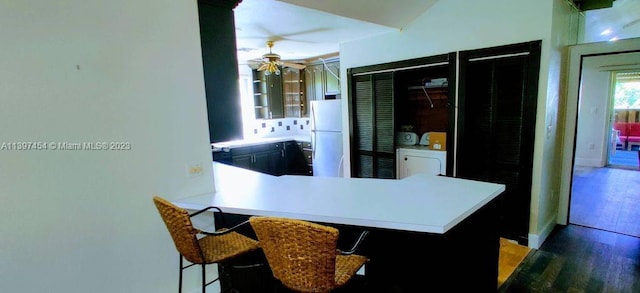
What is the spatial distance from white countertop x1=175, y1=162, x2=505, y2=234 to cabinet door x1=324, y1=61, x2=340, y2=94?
318 centimetres

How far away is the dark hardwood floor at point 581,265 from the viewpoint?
2.34 metres

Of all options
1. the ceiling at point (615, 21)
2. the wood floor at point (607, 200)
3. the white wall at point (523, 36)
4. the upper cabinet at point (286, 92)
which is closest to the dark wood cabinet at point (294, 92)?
the upper cabinet at point (286, 92)

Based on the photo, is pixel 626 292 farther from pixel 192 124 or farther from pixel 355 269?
pixel 192 124

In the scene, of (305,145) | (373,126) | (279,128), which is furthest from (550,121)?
(279,128)

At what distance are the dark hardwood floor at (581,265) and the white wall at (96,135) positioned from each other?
7.99 feet

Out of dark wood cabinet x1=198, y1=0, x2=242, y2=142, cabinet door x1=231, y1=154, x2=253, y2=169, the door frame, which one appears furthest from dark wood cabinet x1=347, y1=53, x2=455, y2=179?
dark wood cabinet x1=198, y1=0, x2=242, y2=142

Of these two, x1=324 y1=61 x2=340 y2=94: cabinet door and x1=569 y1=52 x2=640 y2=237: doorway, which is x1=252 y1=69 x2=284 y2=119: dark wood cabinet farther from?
x1=569 y1=52 x2=640 y2=237: doorway

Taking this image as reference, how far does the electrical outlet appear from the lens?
200cm

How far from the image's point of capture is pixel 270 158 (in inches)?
213

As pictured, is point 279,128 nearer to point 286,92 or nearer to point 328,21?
point 286,92

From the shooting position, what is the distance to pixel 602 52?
9.77ft

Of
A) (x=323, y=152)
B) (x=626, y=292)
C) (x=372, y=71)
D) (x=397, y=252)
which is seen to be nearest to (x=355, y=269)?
(x=397, y=252)

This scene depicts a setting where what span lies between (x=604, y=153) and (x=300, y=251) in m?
7.48

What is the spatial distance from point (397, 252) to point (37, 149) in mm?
1819
